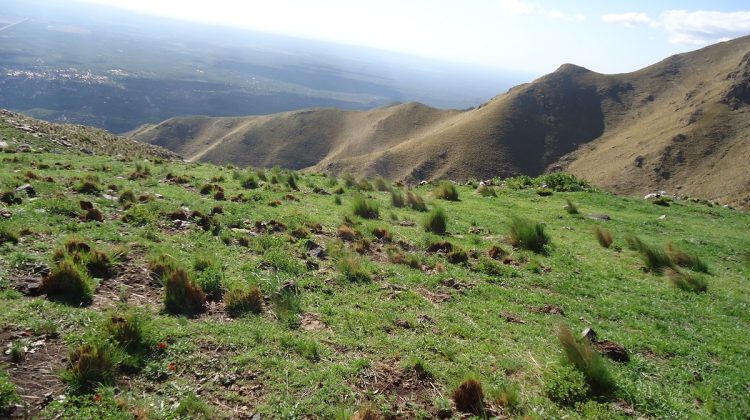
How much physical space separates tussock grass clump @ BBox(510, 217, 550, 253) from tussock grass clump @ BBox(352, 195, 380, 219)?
4496 millimetres

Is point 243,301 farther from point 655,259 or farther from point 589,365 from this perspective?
point 655,259

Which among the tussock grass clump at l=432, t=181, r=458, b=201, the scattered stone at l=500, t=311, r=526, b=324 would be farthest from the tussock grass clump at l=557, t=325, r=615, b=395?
the tussock grass clump at l=432, t=181, r=458, b=201

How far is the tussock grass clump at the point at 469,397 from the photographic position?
5.48 meters

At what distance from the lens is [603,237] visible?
1395 cm

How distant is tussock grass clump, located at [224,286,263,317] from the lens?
7.25m

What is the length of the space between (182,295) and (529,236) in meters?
9.38

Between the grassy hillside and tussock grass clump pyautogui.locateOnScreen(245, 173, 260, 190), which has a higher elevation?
the grassy hillside

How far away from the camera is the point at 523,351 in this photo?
22.8 feet

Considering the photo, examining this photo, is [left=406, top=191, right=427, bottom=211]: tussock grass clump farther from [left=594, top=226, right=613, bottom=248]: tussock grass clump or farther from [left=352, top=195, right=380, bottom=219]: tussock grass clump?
[left=594, top=226, right=613, bottom=248]: tussock grass clump

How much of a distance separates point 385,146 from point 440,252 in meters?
79.1

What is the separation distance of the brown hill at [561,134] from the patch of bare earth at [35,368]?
55388mm

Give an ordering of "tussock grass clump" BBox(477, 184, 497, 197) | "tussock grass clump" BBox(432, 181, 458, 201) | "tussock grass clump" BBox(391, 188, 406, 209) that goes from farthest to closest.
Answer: "tussock grass clump" BBox(477, 184, 497, 197)
"tussock grass clump" BBox(432, 181, 458, 201)
"tussock grass clump" BBox(391, 188, 406, 209)

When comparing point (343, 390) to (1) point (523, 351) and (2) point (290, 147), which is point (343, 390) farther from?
(2) point (290, 147)

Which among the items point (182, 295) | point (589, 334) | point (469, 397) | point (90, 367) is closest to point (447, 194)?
point (589, 334)
